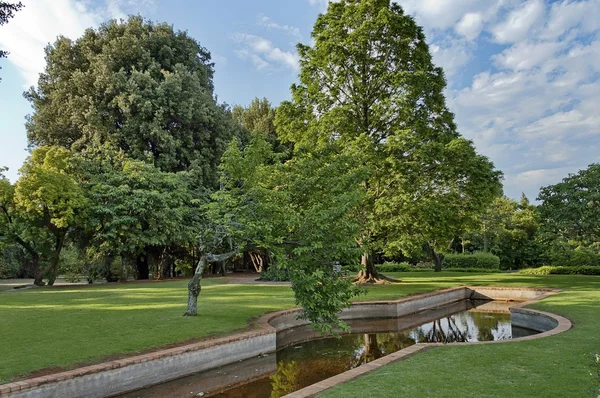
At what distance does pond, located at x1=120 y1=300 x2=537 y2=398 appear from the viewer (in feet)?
24.9

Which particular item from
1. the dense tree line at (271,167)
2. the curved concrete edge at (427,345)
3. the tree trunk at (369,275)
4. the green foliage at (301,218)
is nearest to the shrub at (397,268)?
the dense tree line at (271,167)

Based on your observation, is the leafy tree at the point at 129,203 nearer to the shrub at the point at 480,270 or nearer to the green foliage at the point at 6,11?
the green foliage at the point at 6,11

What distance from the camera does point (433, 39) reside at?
21.6 meters

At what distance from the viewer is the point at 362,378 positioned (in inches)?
239

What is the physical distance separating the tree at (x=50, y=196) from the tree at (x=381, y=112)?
1152 centimetres

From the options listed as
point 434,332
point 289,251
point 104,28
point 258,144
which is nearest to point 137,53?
point 104,28

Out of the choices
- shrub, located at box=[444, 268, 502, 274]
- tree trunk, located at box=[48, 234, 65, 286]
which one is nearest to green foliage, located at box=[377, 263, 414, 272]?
shrub, located at box=[444, 268, 502, 274]

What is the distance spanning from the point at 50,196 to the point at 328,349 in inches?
641

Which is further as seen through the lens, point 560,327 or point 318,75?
point 318,75

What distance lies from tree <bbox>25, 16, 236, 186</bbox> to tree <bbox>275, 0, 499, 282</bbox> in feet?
26.9

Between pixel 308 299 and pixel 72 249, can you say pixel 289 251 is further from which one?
pixel 72 249

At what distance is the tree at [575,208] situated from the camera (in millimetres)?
18141

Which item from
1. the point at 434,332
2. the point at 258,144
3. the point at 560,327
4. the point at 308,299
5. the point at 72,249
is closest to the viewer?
the point at 308,299

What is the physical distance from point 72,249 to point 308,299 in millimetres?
27185
